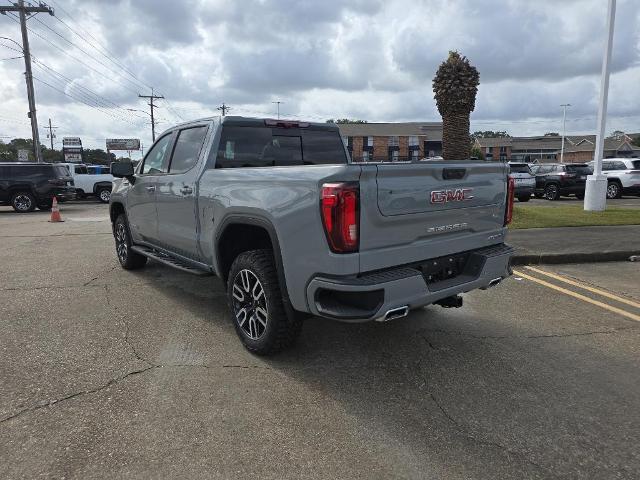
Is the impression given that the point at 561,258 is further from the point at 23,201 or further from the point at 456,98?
the point at 23,201

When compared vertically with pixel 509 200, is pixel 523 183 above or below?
below

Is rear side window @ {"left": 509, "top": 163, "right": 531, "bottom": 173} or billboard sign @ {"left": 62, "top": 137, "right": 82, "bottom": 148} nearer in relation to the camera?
rear side window @ {"left": 509, "top": 163, "right": 531, "bottom": 173}

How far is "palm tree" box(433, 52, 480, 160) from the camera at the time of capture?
38.2 feet

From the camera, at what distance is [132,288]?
609 cm

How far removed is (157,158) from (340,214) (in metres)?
3.57

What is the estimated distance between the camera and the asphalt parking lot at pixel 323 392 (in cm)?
265

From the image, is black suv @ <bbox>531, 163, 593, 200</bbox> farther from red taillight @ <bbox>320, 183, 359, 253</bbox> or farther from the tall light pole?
red taillight @ <bbox>320, 183, 359, 253</bbox>

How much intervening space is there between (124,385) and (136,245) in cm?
334

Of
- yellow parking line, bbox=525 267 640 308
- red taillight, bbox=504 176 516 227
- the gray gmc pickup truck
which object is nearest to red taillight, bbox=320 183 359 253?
the gray gmc pickup truck

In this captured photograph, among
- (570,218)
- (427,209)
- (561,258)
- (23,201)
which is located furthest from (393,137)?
(427,209)

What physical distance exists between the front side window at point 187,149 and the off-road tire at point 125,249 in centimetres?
184

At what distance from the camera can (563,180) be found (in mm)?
19953

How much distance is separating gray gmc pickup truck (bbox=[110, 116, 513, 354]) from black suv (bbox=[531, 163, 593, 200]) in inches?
694

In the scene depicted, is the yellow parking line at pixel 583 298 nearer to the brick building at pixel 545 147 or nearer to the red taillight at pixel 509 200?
the red taillight at pixel 509 200
